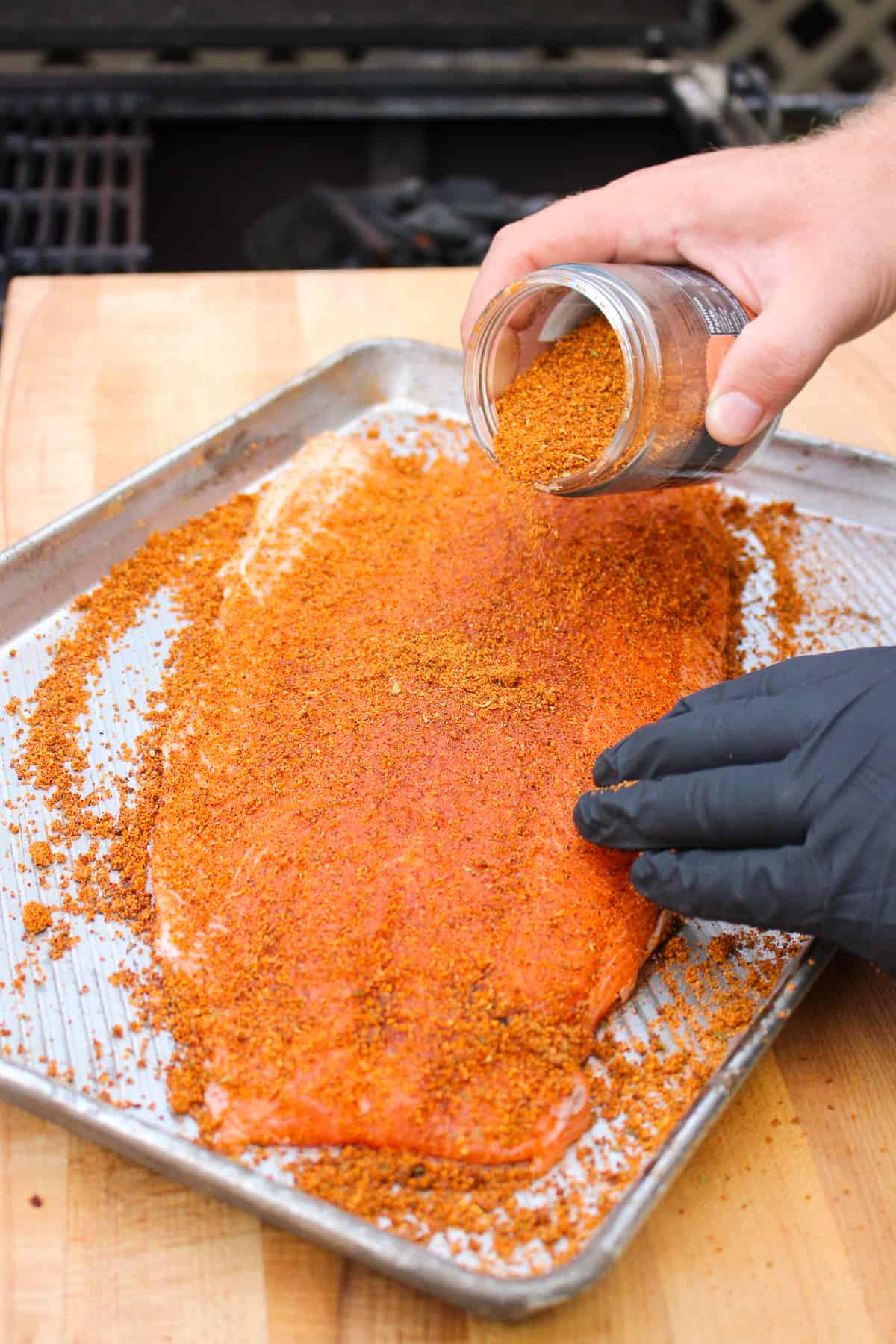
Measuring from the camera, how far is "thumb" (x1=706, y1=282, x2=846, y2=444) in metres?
1.36

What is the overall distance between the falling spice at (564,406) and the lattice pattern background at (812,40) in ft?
9.61

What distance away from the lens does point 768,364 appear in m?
1.36

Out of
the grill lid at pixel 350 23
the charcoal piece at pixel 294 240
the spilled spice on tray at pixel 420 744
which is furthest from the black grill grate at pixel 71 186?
the spilled spice on tray at pixel 420 744

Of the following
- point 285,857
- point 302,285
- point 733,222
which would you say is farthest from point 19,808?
point 302,285

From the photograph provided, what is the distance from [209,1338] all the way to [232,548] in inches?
44.7

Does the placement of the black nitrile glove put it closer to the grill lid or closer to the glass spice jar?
the glass spice jar

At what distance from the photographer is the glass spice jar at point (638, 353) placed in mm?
1344

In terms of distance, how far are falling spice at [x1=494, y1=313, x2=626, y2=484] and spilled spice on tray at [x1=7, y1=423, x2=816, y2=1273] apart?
19 centimetres

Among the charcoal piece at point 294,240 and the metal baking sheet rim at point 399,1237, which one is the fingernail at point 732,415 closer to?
the metal baking sheet rim at point 399,1237

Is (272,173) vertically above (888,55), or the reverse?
(888,55)

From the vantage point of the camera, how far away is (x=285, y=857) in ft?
4.23

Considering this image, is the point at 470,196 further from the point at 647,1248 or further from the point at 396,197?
the point at 647,1248

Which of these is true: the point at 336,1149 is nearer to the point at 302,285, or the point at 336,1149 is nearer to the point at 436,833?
the point at 436,833

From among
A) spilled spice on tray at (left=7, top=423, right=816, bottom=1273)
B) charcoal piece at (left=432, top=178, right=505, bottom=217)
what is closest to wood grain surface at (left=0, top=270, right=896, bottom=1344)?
spilled spice on tray at (left=7, top=423, right=816, bottom=1273)
